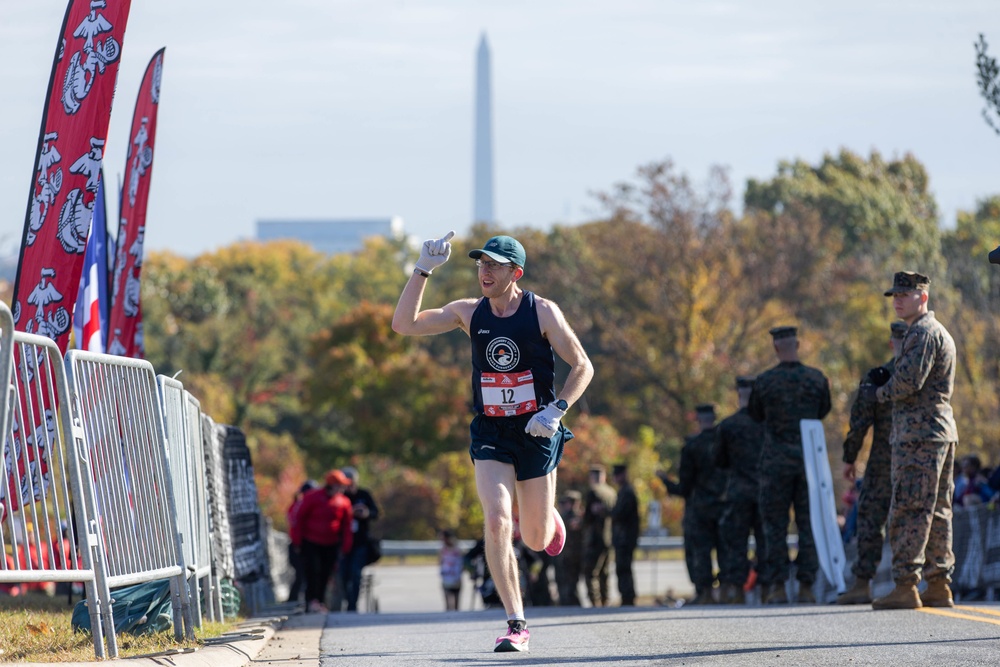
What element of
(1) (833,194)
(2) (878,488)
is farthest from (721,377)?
(2) (878,488)

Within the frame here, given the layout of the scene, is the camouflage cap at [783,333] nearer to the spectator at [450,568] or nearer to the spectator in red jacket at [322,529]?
the spectator in red jacket at [322,529]

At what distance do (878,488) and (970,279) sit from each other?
26.3 m

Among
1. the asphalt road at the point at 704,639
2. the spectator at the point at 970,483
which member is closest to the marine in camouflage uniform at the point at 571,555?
the spectator at the point at 970,483

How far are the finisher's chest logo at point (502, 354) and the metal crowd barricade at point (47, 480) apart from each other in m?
2.20

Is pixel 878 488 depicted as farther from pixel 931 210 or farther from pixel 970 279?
pixel 931 210

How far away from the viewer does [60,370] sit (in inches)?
289

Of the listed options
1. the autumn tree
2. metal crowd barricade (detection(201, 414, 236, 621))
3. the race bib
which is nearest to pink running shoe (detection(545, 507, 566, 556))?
the race bib

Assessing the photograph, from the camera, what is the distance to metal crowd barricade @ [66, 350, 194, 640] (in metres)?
7.80

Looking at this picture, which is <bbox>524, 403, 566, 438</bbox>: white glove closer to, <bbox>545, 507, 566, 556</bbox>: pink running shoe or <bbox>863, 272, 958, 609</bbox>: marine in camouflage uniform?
<bbox>545, 507, 566, 556</bbox>: pink running shoe

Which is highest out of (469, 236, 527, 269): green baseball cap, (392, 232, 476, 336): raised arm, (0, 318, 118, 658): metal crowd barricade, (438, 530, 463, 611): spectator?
(469, 236, 527, 269): green baseball cap

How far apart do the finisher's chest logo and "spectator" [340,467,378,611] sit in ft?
38.5

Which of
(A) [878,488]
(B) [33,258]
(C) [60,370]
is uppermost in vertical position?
(B) [33,258]

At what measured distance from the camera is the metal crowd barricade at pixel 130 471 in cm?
780

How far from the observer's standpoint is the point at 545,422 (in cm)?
832
